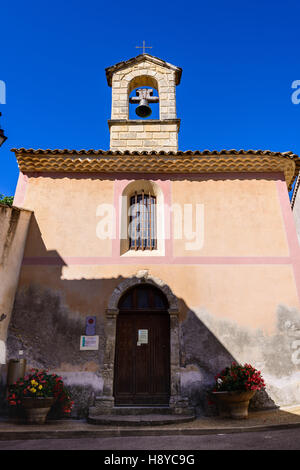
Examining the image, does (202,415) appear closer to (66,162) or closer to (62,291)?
(62,291)

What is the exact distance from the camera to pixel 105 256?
29.8 ft

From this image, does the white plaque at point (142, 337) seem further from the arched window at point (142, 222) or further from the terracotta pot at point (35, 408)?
the terracotta pot at point (35, 408)

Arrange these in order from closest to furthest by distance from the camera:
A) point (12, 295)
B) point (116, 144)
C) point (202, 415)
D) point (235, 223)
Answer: point (202, 415)
point (12, 295)
point (235, 223)
point (116, 144)

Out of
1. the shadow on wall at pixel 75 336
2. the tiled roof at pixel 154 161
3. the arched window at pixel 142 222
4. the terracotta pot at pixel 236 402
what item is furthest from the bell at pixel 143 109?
the terracotta pot at pixel 236 402

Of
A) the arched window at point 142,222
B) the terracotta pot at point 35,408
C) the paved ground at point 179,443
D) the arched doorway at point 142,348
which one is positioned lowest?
the paved ground at point 179,443

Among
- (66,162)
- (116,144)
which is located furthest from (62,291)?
(116,144)

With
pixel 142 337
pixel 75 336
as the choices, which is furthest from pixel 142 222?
pixel 75 336

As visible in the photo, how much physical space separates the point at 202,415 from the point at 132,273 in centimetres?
375

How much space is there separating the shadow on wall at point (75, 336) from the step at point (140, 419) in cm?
62

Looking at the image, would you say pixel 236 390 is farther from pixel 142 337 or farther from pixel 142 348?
pixel 142 337

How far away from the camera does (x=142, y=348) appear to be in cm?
853

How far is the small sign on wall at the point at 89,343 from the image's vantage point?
8.21m
